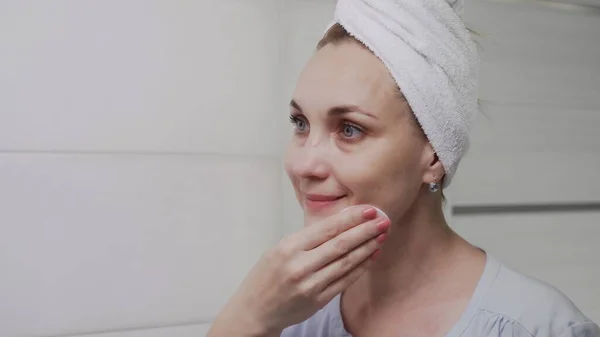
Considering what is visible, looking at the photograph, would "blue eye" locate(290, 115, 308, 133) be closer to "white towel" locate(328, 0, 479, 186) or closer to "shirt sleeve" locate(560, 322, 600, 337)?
"white towel" locate(328, 0, 479, 186)

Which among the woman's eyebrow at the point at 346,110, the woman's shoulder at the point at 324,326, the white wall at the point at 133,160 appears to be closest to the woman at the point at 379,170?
the woman's eyebrow at the point at 346,110

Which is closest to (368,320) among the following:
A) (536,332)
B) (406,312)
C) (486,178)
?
(406,312)

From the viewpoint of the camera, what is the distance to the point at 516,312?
0.82m

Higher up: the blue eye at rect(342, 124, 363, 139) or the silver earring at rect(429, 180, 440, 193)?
the blue eye at rect(342, 124, 363, 139)

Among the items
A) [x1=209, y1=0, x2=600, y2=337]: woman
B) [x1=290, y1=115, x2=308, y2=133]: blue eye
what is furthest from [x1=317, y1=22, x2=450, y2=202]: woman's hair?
[x1=290, y1=115, x2=308, y2=133]: blue eye

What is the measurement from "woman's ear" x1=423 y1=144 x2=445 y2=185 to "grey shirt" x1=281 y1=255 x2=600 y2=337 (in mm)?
148

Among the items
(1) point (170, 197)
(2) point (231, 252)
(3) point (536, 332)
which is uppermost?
(1) point (170, 197)

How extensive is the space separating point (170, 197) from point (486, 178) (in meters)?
0.74

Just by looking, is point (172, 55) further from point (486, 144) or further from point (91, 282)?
point (486, 144)

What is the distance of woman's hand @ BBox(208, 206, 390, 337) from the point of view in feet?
2.57

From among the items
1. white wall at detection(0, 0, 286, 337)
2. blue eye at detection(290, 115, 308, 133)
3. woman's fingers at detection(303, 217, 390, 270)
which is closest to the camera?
woman's fingers at detection(303, 217, 390, 270)

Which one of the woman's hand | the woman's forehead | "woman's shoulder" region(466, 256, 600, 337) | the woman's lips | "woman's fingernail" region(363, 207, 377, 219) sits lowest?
"woman's shoulder" region(466, 256, 600, 337)

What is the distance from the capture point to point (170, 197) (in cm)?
123

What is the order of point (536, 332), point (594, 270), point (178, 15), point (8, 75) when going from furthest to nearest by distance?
point (594, 270) < point (178, 15) < point (8, 75) < point (536, 332)
